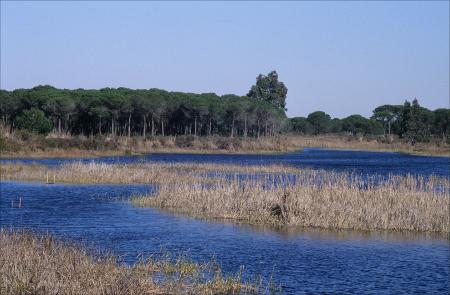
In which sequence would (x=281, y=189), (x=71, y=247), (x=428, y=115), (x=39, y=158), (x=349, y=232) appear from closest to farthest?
(x=71, y=247), (x=349, y=232), (x=281, y=189), (x=39, y=158), (x=428, y=115)

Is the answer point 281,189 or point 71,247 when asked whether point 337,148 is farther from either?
point 71,247

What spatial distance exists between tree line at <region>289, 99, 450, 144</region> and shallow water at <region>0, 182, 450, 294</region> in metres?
89.1

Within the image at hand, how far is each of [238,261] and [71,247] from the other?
5337mm

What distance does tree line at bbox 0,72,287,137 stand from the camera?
9819 cm

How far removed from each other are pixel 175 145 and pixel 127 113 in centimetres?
1666

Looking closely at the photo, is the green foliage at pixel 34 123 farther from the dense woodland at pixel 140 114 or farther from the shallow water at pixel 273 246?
the shallow water at pixel 273 246

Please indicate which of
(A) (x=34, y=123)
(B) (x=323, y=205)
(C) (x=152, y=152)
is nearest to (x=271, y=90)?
(C) (x=152, y=152)

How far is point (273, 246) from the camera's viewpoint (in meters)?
22.2

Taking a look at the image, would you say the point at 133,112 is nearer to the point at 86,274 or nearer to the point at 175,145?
the point at 175,145

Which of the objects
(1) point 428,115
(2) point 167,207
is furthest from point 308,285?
(1) point 428,115

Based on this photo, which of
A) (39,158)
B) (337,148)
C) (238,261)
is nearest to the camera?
(238,261)

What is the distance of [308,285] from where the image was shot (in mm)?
16750

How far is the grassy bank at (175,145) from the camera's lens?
2726 inches

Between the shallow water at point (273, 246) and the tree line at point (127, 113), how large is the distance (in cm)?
6195
